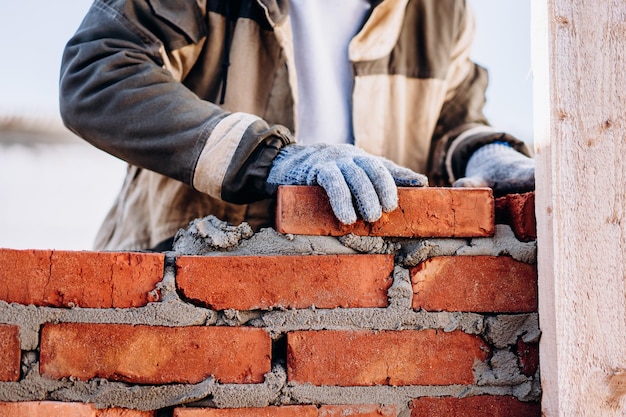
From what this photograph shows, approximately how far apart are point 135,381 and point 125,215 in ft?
3.03

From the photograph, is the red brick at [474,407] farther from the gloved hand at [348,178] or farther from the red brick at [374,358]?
the gloved hand at [348,178]

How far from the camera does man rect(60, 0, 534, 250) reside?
136 centimetres

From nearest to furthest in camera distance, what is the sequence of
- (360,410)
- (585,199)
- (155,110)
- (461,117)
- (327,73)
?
(585,199) < (360,410) < (155,110) < (327,73) < (461,117)

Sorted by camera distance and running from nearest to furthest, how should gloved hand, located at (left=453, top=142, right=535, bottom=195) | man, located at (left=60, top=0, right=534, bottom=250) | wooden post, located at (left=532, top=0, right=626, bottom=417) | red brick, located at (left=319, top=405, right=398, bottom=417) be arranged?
wooden post, located at (left=532, top=0, right=626, bottom=417) < red brick, located at (left=319, top=405, right=398, bottom=417) < man, located at (left=60, top=0, right=534, bottom=250) < gloved hand, located at (left=453, top=142, right=535, bottom=195)

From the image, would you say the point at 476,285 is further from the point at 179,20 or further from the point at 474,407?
the point at 179,20

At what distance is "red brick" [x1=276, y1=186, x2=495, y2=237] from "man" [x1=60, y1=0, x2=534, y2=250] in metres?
0.04

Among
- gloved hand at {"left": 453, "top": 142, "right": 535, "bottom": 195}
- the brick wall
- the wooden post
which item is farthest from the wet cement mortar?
gloved hand at {"left": 453, "top": 142, "right": 535, "bottom": 195}

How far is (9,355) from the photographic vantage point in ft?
3.75

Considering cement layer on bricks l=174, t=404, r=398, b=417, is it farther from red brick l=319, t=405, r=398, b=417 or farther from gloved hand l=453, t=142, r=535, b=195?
gloved hand l=453, t=142, r=535, b=195

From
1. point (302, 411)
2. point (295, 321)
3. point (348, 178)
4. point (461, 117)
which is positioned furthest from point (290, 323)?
point (461, 117)

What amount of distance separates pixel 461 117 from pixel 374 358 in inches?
46.1

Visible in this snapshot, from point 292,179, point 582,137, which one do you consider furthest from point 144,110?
point 582,137

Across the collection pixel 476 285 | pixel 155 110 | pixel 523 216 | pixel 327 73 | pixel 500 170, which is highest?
pixel 327 73

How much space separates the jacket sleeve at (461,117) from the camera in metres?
1.98
